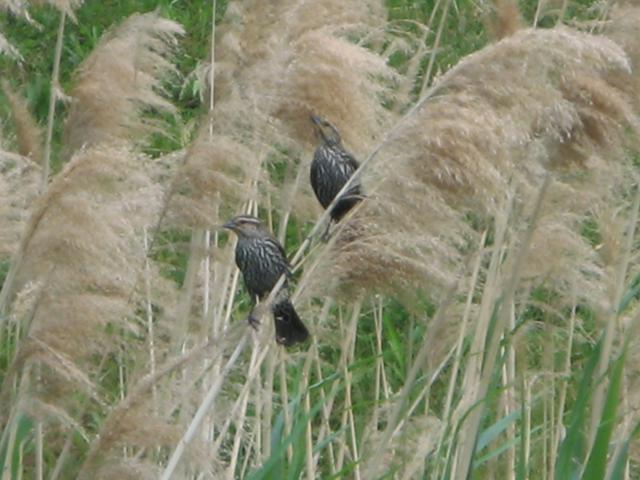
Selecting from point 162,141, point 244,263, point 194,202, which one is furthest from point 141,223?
point 162,141

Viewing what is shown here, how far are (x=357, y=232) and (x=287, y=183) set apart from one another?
91 centimetres

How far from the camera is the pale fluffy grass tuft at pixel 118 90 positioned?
4.21 meters

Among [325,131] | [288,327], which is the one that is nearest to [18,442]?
[288,327]

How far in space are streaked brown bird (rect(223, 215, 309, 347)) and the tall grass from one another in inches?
2.6

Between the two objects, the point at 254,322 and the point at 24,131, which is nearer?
the point at 254,322

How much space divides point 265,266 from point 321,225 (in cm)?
59

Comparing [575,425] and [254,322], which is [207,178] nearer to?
[254,322]

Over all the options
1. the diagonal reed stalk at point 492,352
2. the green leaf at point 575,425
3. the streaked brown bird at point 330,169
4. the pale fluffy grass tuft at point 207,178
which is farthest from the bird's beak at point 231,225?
the green leaf at point 575,425

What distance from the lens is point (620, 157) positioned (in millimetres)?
3273

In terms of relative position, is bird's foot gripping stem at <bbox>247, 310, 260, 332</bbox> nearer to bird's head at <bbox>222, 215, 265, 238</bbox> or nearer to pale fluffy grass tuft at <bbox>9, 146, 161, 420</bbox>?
pale fluffy grass tuft at <bbox>9, 146, 161, 420</bbox>

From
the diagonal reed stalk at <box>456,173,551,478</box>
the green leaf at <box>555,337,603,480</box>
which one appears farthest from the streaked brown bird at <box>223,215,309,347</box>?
the green leaf at <box>555,337,603,480</box>

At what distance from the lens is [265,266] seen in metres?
4.46

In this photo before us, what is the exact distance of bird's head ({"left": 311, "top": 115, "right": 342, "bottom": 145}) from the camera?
3.87 m

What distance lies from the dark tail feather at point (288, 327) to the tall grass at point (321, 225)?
5 centimetres
